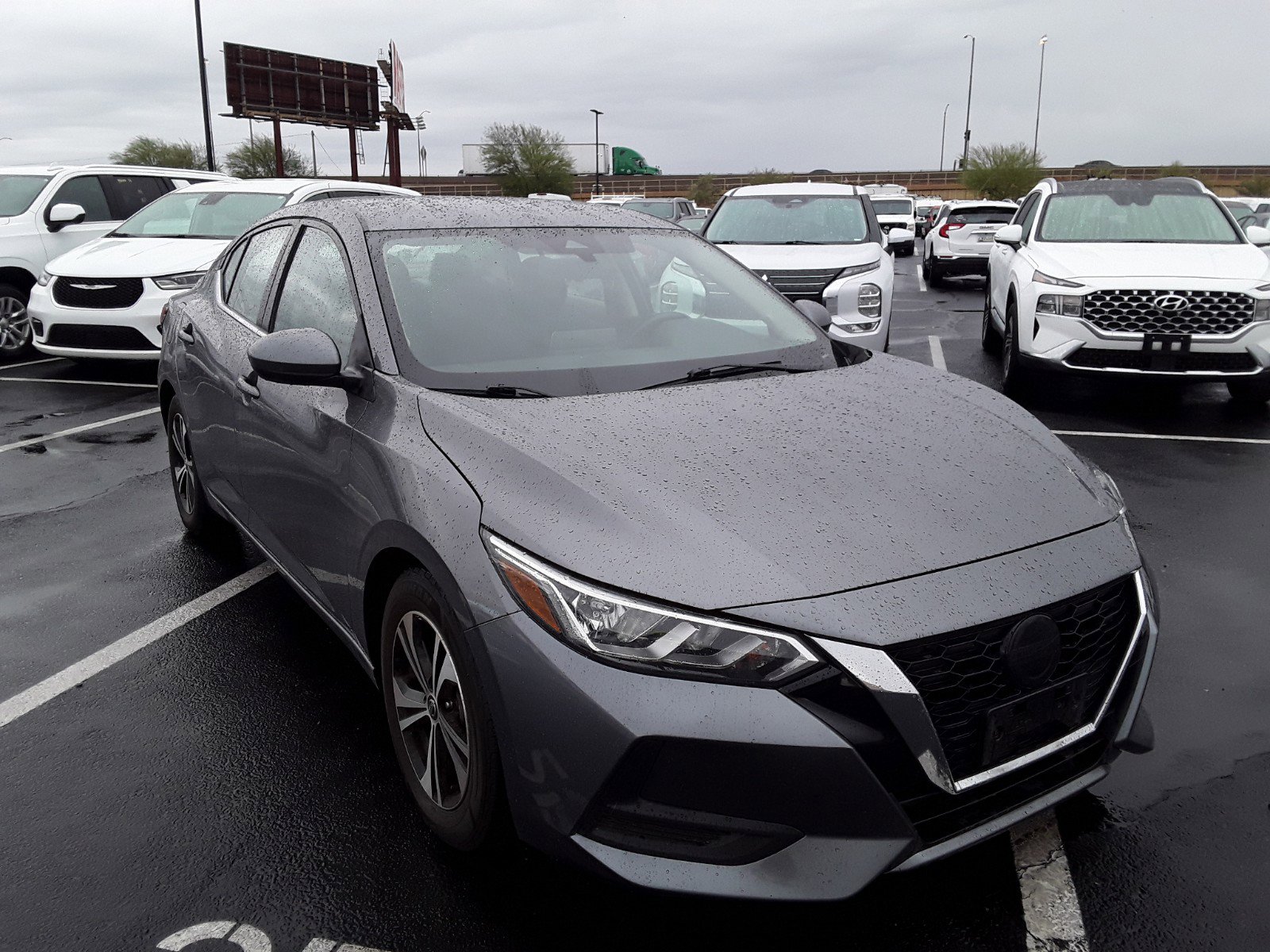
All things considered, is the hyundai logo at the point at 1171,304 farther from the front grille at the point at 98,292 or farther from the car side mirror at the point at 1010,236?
the front grille at the point at 98,292

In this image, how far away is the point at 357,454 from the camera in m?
2.87

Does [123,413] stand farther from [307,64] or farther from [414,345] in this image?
[307,64]

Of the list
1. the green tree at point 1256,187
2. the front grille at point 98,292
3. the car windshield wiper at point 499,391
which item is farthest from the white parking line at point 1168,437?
the green tree at point 1256,187

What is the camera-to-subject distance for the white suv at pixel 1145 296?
724 centimetres

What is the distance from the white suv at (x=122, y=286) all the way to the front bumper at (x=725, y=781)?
7.55 meters

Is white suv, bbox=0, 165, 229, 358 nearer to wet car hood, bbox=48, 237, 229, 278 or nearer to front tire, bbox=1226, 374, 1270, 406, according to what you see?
wet car hood, bbox=48, 237, 229, 278

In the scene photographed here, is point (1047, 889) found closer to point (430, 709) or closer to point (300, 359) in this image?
point (430, 709)

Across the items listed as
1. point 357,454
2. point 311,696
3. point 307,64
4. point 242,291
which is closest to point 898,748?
point 357,454

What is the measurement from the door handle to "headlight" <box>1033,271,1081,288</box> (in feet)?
19.7

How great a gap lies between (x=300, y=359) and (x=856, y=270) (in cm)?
650

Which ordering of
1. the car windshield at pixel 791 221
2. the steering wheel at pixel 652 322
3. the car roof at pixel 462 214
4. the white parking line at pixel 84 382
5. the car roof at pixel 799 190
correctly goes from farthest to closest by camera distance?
1. the car roof at pixel 799 190
2. the car windshield at pixel 791 221
3. the white parking line at pixel 84 382
4. the car roof at pixel 462 214
5. the steering wheel at pixel 652 322

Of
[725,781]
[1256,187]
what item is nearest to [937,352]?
[725,781]

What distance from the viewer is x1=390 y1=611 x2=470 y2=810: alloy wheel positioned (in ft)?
8.19

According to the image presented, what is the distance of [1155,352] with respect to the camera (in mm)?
7285
